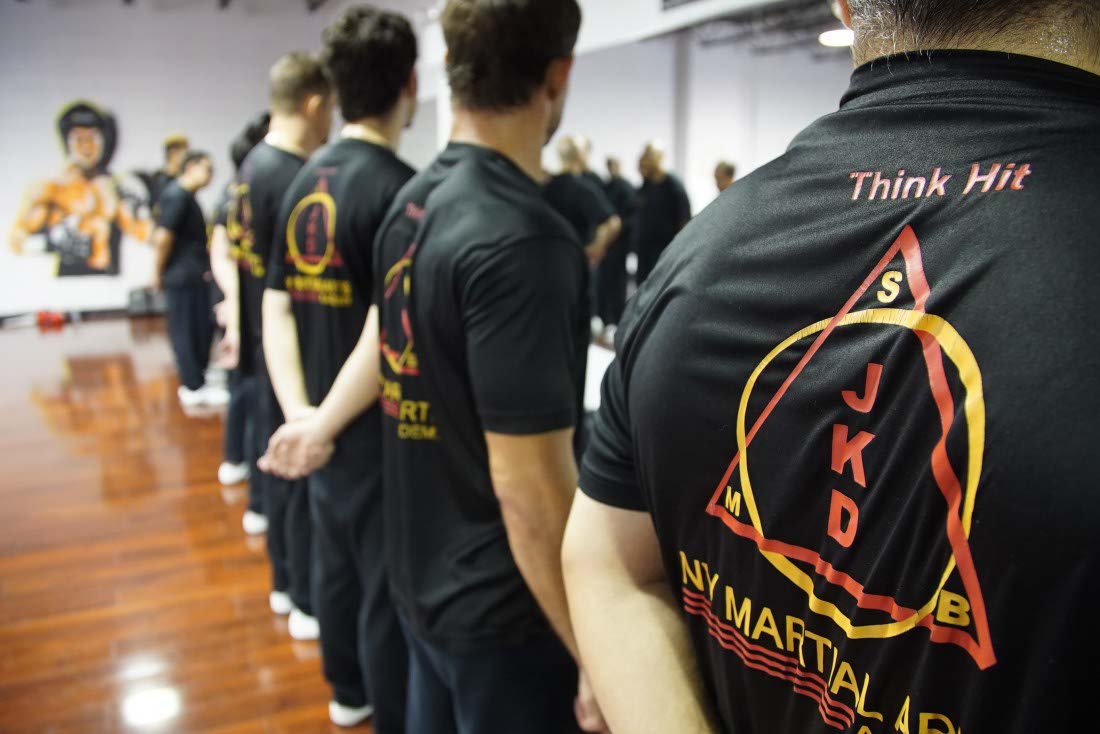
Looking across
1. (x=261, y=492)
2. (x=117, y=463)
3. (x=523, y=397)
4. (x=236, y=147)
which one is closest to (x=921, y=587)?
(x=523, y=397)

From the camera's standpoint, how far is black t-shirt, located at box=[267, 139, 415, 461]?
2.02 meters

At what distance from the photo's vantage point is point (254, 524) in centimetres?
397

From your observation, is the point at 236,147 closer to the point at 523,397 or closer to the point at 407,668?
the point at 407,668

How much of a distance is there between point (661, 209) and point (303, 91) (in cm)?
189

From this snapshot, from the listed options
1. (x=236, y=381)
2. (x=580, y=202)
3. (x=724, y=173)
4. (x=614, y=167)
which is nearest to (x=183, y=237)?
(x=236, y=381)

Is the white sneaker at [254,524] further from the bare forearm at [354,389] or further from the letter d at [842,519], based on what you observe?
the letter d at [842,519]

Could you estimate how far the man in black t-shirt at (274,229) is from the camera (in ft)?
8.73

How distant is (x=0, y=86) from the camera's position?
923 centimetres

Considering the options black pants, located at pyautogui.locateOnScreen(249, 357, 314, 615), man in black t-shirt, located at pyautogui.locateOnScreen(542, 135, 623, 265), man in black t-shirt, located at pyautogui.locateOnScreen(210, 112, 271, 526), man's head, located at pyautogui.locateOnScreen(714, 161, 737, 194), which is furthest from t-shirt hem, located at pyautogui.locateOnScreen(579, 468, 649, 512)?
man in black t-shirt, located at pyautogui.locateOnScreen(542, 135, 623, 265)

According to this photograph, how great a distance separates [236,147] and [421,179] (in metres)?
3.02

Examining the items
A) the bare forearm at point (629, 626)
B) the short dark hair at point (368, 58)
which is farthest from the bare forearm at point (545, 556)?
the short dark hair at point (368, 58)

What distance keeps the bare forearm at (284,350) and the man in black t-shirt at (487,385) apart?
72 cm

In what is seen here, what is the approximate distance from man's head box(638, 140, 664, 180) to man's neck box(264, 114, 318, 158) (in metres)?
1.82

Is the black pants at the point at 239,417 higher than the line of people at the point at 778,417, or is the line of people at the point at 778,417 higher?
the line of people at the point at 778,417
